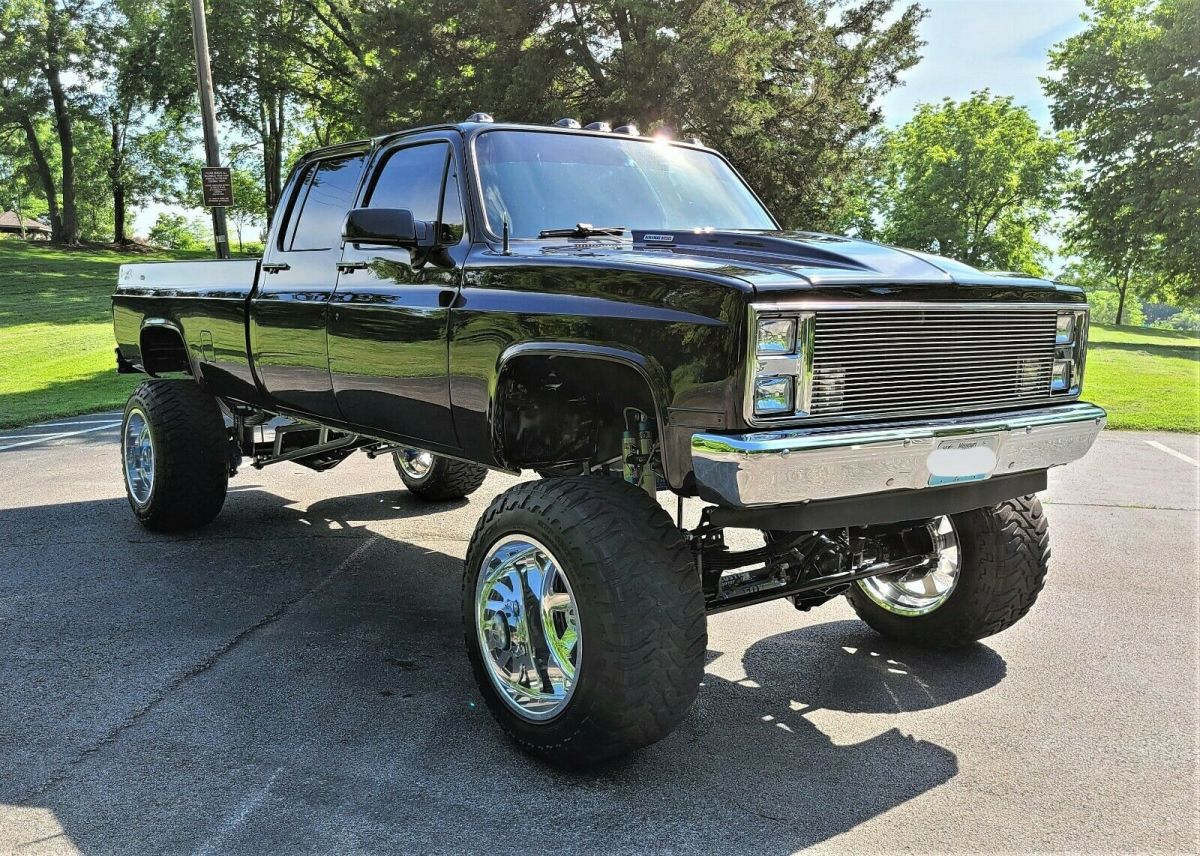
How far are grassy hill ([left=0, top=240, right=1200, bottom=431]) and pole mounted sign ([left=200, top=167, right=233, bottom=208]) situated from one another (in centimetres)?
308

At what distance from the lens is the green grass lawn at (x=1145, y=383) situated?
12695 mm

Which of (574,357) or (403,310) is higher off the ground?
(403,310)

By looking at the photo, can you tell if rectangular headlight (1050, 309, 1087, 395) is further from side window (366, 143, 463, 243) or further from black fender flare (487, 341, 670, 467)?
side window (366, 143, 463, 243)

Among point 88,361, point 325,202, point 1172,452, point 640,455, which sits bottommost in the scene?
point 88,361

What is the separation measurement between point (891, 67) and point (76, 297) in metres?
22.3

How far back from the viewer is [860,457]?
9.64ft

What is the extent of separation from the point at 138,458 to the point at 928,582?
490cm

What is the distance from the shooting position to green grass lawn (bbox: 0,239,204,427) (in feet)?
44.4

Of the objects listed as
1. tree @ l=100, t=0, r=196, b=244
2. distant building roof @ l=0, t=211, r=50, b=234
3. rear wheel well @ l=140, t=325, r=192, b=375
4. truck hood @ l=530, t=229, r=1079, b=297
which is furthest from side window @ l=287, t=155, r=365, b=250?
distant building roof @ l=0, t=211, r=50, b=234

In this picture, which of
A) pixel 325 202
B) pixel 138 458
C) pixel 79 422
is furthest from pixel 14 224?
pixel 325 202

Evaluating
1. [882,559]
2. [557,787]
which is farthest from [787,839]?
[882,559]

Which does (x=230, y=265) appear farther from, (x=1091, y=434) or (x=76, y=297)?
(x=76, y=297)

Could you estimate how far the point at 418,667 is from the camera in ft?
13.9

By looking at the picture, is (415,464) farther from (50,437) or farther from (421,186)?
(50,437)
